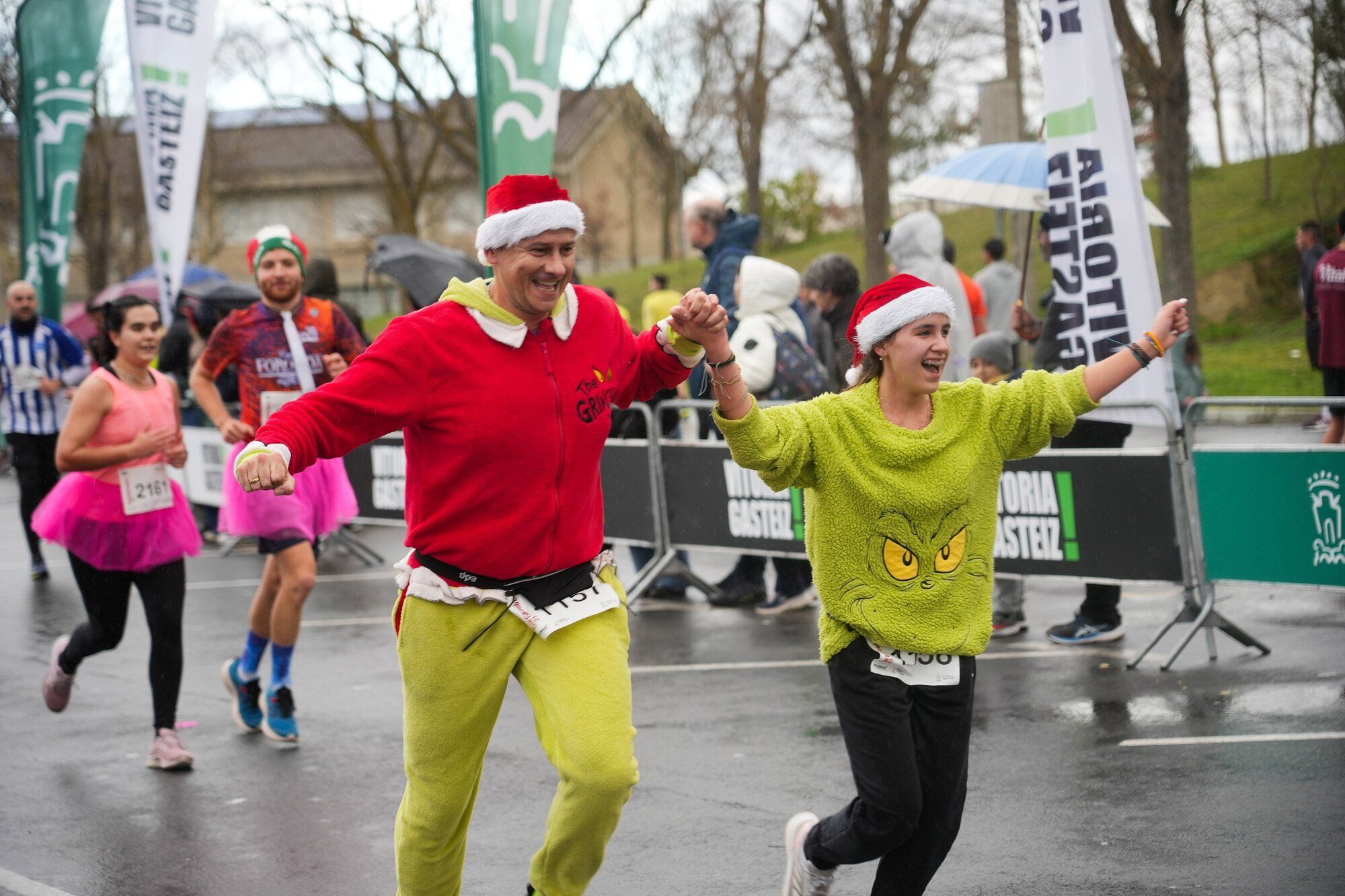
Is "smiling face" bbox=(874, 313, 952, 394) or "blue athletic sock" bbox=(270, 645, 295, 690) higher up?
"smiling face" bbox=(874, 313, 952, 394)

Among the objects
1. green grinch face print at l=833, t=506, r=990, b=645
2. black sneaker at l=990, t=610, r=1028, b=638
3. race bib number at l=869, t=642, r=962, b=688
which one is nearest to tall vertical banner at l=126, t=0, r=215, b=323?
black sneaker at l=990, t=610, r=1028, b=638

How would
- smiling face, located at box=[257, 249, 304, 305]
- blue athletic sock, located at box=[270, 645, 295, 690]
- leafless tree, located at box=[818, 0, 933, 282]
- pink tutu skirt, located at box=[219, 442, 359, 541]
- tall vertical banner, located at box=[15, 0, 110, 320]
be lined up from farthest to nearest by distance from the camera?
1. leafless tree, located at box=[818, 0, 933, 282]
2. tall vertical banner, located at box=[15, 0, 110, 320]
3. smiling face, located at box=[257, 249, 304, 305]
4. blue athletic sock, located at box=[270, 645, 295, 690]
5. pink tutu skirt, located at box=[219, 442, 359, 541]

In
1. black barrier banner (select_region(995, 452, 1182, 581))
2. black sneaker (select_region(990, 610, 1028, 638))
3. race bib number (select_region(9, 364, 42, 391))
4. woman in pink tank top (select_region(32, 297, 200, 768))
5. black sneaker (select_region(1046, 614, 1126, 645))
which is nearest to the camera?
woman in pink tank top (select_region(32, 297, 200, 768))

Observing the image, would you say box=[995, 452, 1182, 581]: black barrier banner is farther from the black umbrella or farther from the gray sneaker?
the black umbrella

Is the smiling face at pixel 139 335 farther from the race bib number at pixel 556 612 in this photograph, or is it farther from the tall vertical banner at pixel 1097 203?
the tall vertical banner at pixel 1097 203

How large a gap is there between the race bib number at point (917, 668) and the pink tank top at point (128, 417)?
3.69 m

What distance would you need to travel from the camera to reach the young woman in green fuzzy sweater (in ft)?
12.4

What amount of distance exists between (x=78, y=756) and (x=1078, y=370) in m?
4.80

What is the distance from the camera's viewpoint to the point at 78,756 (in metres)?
6.56

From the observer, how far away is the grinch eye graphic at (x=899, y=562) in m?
3.85

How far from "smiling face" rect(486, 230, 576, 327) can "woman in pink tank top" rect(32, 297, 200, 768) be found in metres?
2.87

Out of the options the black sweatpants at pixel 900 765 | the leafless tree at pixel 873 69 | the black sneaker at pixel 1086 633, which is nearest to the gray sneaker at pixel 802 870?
the black sweatpants at pixel 900 765

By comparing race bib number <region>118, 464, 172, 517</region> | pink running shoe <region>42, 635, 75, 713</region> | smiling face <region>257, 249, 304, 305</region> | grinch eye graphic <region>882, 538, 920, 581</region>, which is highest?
smiling face <region>257, 249, 304, 305</region>

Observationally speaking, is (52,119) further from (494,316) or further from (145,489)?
(494,316)
